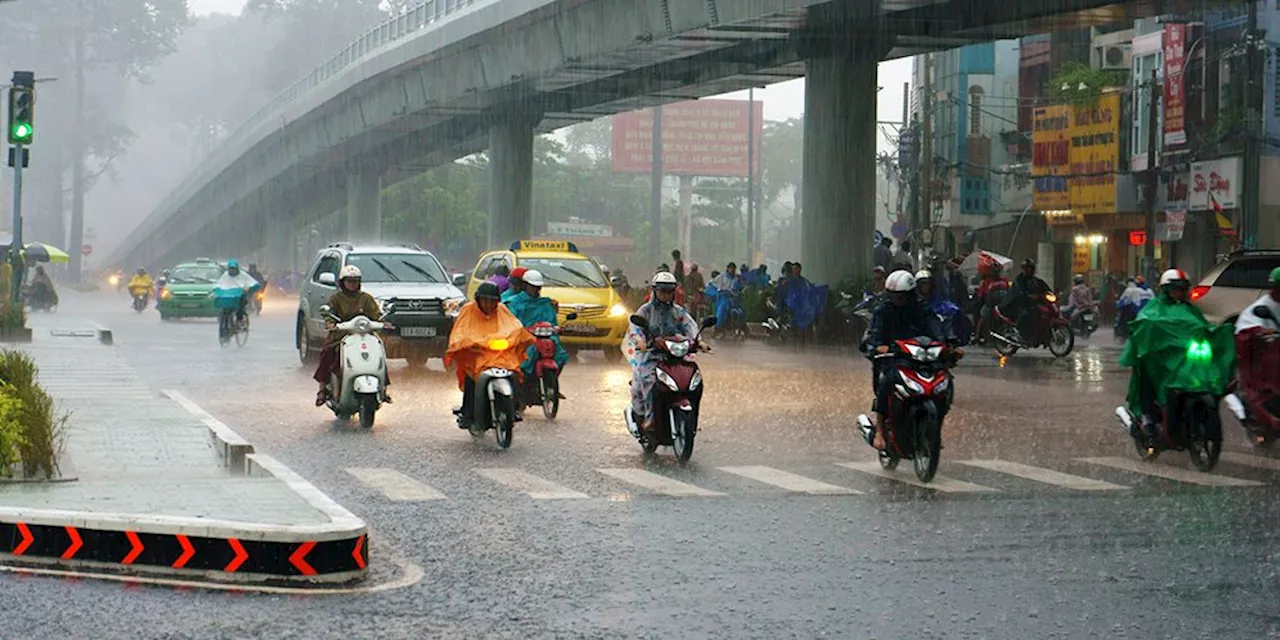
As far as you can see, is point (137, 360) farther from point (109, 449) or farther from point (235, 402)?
point (109, 449)

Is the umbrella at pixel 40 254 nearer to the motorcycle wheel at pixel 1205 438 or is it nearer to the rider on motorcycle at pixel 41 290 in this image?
the rider on motorcycle at pixel 41 290

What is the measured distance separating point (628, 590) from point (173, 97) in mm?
172794

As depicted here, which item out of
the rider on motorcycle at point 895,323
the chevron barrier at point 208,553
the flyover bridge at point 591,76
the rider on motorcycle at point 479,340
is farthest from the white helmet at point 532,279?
the flyover bridge at point 591,76

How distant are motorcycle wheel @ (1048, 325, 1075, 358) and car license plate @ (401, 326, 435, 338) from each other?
415 inches

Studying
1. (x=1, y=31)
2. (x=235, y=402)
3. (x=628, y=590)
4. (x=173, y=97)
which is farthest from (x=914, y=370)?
(x=173, y=97)

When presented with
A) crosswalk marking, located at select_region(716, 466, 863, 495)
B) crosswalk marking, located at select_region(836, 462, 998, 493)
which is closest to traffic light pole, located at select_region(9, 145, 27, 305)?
crosswalk marking, located at select_region(716, 466, 863, 495)

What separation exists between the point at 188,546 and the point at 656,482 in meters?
5.17

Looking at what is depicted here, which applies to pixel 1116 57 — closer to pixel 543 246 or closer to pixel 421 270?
pixel 543 246

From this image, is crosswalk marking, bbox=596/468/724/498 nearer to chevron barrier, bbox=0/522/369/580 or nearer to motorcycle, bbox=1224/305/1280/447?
chevron barrier, bbox=0/522/369/580

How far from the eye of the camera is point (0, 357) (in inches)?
608

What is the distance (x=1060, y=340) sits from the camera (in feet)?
106

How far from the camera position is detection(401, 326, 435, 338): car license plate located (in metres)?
27.6

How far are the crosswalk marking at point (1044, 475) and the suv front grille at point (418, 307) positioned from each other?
43.6ft

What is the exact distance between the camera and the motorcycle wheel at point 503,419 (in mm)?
16516
